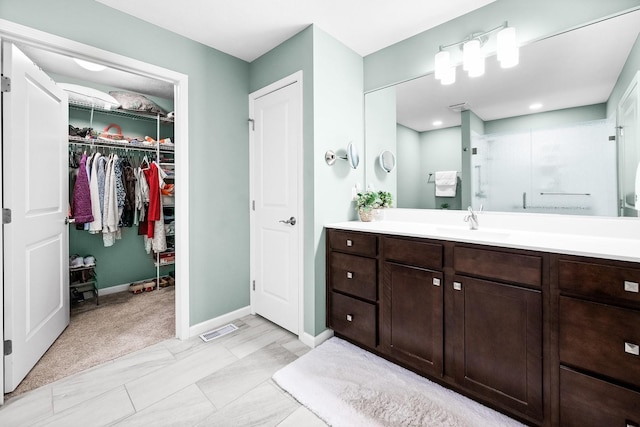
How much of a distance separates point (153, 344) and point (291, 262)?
3.98 feet

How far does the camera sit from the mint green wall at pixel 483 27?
64.6 inches

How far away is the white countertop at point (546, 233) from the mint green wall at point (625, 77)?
0.62 metres

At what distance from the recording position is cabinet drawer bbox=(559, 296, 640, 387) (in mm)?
1137

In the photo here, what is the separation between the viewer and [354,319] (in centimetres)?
211

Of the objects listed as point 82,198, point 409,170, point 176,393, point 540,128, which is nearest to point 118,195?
point 82,198

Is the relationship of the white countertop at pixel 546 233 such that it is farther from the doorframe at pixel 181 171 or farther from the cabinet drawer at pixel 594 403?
the doorframe at pixel 181 171

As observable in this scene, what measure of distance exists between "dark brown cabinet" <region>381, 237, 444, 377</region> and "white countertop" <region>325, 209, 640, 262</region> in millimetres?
120

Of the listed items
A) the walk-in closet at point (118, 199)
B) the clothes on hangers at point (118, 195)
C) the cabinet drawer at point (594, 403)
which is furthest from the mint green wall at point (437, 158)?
the clothes on hangers at point (118, 195)

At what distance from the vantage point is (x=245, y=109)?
2693mm

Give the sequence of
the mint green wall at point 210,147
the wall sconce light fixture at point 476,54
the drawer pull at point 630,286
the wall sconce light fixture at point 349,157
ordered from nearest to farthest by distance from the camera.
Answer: the drawer pull at point 630,286, the wall sconce light fixture at point 476,54, the mint green wall at point 210,147, the wall sconce light fixture at point 349,157

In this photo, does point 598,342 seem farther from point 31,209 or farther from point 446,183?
point 31,209

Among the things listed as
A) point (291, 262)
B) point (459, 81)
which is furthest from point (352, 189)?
point (459, 81)

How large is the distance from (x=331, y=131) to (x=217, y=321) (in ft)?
6.15

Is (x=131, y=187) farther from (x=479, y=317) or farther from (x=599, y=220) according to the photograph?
(x=599, y=220)
